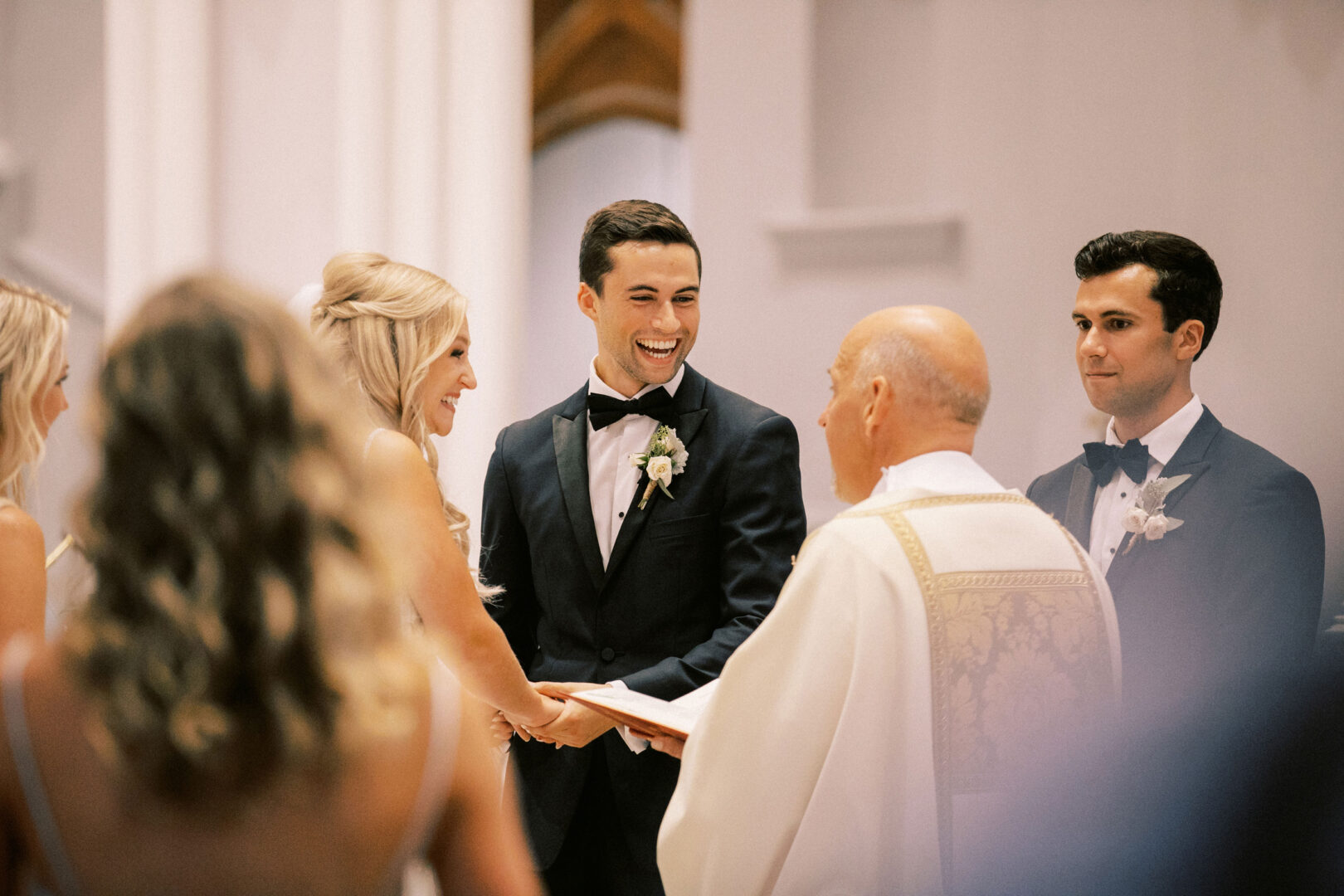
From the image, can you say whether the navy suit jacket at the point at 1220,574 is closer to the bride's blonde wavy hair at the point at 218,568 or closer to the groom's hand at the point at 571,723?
the groom's hand at the point at 571,723

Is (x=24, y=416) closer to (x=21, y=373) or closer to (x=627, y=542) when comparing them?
(x=21, y=373)

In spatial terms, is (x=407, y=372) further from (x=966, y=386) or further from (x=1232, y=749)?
(x=1232, y=749)

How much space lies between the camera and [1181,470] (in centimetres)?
268

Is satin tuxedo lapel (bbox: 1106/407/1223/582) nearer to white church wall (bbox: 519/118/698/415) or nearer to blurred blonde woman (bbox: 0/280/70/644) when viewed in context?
blurred blonde woman (bbox: 0/280/70/644)

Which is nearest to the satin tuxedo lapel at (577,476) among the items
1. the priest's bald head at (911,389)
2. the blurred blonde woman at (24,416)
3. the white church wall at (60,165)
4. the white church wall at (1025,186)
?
the priest's bald head at (911,389)

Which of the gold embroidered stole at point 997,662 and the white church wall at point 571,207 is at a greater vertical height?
the white church wall at point 571,207

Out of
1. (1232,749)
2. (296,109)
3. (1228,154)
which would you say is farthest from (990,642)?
(296,109)

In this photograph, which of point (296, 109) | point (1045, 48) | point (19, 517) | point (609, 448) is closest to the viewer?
point (19, 517)

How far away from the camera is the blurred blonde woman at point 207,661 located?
3.41 ft

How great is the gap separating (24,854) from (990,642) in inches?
57.9

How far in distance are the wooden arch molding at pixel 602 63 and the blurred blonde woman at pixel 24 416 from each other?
3256 millimetres

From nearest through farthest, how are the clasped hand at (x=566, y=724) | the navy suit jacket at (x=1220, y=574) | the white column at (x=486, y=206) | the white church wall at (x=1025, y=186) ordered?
the navy suit jacket at (x=1220, y=574), the clasped hand at (x=566, y=724), the white church wall at (x=1025, y=186), the white column at (x=486, y=206)

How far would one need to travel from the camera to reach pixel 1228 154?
13.0ft

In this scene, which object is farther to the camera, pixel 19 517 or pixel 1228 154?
pixel 1228 154
